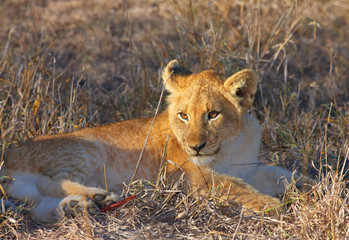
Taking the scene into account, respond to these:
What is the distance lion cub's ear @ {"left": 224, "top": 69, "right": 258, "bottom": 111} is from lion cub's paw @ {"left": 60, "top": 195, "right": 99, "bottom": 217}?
1.34 meters

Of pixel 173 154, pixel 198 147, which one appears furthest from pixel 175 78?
pixel 198 147

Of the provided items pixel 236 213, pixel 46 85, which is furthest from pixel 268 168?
pixel 46 85

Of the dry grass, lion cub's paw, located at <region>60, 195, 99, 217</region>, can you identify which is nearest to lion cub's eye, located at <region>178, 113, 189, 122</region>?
the dry grass

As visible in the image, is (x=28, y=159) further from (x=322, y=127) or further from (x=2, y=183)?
(x=322, y=127)

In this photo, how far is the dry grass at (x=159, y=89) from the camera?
3.15 metres

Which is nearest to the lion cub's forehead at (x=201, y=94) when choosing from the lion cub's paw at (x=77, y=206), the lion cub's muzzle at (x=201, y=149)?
the lion cub's muzzle at (x=201, y=149)

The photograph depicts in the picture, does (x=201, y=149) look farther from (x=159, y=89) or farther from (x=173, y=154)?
(x=159, y=89)

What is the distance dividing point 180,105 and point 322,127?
184cm

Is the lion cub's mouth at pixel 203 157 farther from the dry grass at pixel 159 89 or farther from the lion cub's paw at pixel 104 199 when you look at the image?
the lion cub's paw at pixel 104 199

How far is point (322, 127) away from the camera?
4.94 metres

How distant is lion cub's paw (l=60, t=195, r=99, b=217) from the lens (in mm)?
3271

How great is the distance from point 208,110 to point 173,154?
1.57ft

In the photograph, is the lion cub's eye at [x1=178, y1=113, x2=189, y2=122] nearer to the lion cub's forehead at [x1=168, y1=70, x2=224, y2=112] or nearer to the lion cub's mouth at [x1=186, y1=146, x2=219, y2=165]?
the lion cub's forehead at [x1=168, y1=70, x2=224, y2=112]

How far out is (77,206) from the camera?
3283 mm
